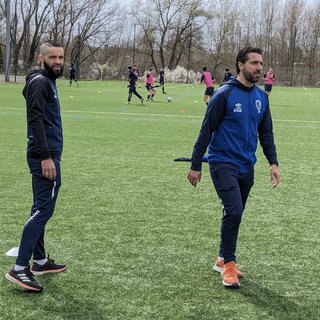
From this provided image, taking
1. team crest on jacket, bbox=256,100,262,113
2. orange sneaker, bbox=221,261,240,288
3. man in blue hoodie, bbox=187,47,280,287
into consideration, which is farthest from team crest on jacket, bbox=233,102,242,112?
orange sneaker, bbox=221,261,240,288

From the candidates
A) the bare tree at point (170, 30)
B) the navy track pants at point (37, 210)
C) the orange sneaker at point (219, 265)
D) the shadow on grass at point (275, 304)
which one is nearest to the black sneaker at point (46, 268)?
the navy track pants at point (37, 210)

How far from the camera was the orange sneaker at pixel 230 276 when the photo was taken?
4.14m

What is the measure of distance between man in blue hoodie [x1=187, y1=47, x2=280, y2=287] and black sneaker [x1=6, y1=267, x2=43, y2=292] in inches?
56.6

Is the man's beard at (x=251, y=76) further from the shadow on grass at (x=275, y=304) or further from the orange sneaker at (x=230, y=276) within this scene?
the shadow on grass at (x=275, y=304)

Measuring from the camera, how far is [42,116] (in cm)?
384

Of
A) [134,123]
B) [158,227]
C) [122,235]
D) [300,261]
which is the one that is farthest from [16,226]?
[134,123]

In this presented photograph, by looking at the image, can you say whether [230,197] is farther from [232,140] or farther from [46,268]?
[46,268]

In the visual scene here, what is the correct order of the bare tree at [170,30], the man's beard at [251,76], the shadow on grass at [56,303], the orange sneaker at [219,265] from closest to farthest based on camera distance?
the shadow on grass at [56,303], the man's beard at [251,76], the orange sneaker at [219,265], the bare tree at [170,30]

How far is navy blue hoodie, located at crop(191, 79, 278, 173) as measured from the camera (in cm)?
412

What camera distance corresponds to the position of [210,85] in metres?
23.8

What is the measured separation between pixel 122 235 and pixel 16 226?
1.16 meters

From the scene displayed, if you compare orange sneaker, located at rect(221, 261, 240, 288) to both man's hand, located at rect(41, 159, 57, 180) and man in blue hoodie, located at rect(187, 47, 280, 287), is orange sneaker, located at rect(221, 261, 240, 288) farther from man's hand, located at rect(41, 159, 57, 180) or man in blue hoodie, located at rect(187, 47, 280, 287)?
man's hand, located at rect(41, 159, 57, 180)

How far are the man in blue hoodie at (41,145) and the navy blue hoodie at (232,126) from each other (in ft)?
3.69

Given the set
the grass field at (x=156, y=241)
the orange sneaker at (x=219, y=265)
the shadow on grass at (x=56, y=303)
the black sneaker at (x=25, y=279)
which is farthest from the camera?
the orange sneaker at (x=219, y=265)
